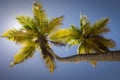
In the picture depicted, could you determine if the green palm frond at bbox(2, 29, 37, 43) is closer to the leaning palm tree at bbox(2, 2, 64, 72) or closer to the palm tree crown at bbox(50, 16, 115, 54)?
the leaning palm tree at bbox(2, 2, 64, 72)

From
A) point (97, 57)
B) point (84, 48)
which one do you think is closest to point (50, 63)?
point (84, 48)

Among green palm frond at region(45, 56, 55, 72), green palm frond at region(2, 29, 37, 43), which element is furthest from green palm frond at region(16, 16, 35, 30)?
green palm frond at region(45, 56, 55, 72)

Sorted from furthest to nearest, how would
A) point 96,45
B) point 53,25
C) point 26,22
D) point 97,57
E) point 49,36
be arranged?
point 96,45 < point 49,36 < point 53,25 < point 26,22 < point 97,57

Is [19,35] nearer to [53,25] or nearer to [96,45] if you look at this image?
[53,25]

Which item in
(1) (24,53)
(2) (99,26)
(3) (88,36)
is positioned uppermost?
(2) (99,26)

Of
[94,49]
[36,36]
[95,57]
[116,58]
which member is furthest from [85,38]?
[116,58]
